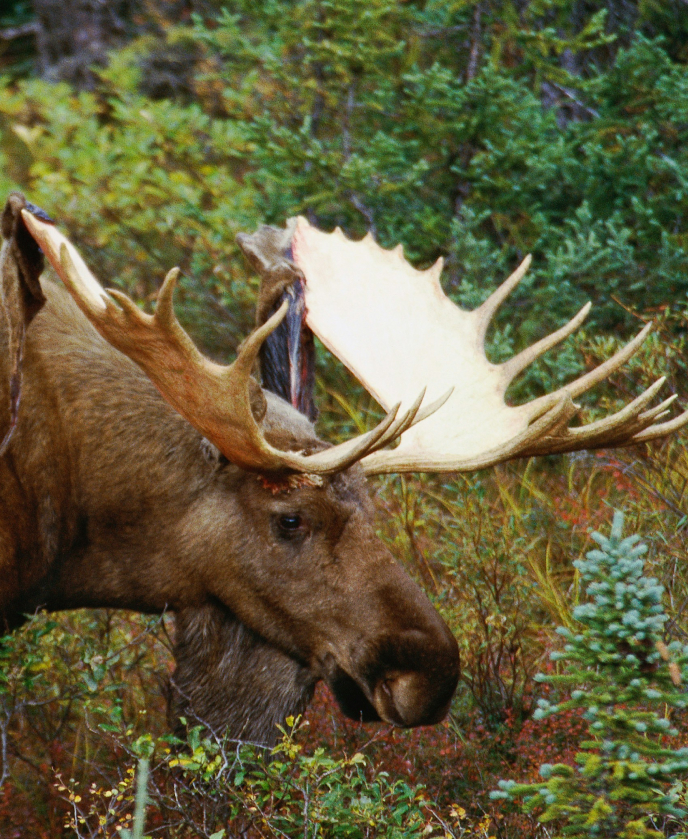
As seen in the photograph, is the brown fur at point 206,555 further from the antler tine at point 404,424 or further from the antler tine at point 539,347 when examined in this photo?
the antler tine at point 539,347

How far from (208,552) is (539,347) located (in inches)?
51.4

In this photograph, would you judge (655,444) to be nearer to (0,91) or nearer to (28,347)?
(28,347)

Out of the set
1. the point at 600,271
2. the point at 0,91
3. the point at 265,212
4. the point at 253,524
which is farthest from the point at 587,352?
the point at 0,91

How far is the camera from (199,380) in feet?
9.57

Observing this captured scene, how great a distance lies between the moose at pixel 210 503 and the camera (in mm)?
2957

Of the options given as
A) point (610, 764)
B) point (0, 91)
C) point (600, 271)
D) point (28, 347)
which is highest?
point (28, 347)

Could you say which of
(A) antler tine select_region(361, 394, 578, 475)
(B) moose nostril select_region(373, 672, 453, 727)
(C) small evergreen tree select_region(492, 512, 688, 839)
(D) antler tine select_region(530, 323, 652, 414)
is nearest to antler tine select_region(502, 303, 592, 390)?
(D) antler tine select_region(530, 323, 652, 414)

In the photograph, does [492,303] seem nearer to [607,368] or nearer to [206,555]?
[607,368]

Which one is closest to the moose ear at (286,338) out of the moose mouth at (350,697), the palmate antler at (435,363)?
the palmate antler at (435,363)

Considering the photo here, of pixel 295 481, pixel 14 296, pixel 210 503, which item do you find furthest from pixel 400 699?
pixel 14 296

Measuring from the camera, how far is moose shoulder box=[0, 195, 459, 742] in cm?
302

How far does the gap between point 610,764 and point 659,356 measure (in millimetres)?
2409

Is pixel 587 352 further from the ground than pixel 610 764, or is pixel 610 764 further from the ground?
pixel 610 764

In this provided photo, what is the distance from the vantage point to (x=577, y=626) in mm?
3898
